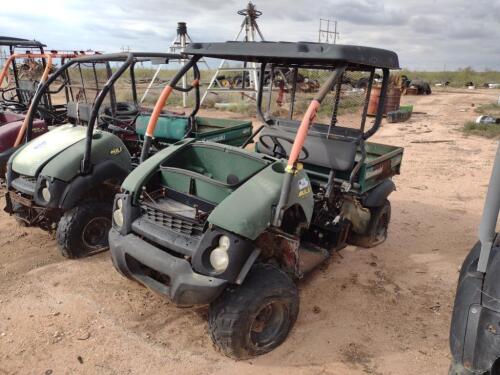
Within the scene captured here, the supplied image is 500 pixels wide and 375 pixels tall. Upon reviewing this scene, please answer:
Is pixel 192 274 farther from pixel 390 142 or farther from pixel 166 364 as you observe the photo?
pixel 390 142

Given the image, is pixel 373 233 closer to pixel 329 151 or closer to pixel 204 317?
pixel 329 151

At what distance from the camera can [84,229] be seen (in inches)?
165

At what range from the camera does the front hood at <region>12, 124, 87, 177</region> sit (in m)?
4.21

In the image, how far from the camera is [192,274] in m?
2.65

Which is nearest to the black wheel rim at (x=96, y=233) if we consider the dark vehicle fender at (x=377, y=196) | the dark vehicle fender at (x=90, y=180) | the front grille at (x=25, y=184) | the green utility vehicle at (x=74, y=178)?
the green utility vehicle at (x=74, y=178)

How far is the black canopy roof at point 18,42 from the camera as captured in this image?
807 cm

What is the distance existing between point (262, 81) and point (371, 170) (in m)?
1.44

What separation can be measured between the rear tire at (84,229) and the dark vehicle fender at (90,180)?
122 mm

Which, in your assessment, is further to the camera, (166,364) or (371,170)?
(371,170)

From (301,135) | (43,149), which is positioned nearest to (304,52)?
(301,135)

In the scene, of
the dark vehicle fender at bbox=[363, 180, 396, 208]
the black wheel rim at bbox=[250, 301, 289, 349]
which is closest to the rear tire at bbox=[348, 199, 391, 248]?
the dark vehicle fender at bbox=[363, 180, 396, 208]

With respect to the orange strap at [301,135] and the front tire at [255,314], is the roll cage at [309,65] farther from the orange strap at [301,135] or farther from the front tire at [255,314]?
the front tire at [255,314]

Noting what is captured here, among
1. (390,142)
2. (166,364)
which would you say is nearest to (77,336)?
(166,364)

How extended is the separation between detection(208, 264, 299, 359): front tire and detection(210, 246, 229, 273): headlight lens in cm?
20
